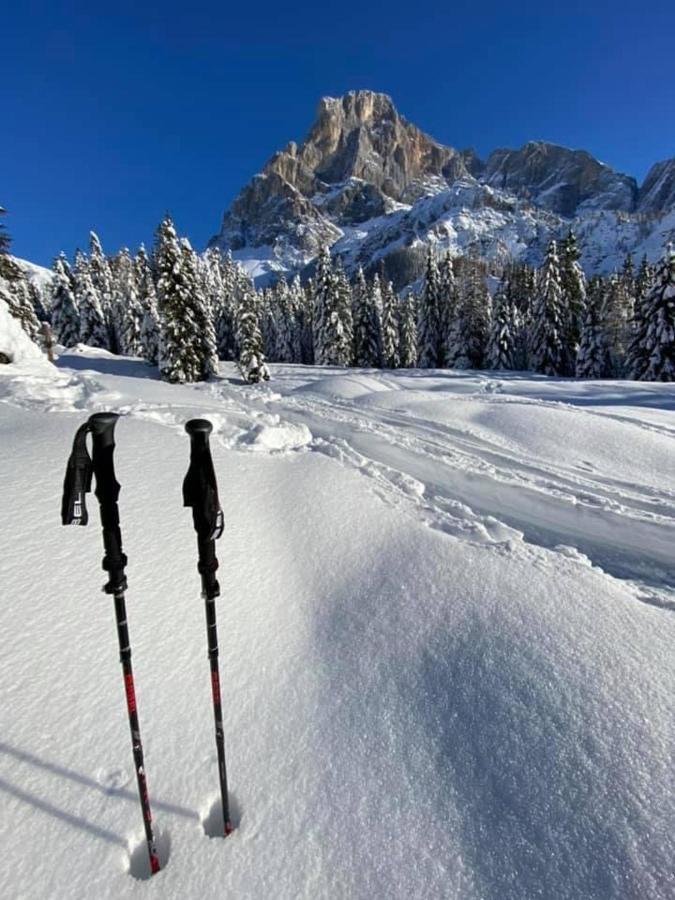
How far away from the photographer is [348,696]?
387 centimetres

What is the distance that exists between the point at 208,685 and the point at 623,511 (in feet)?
24.3

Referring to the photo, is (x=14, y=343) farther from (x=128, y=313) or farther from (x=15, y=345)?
(x=128, y=313)

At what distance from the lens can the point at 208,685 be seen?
388cm

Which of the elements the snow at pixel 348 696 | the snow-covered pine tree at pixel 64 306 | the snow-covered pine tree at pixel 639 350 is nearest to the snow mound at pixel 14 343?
the snow at pixel 348 696

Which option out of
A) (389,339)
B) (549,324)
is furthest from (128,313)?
(549,324)

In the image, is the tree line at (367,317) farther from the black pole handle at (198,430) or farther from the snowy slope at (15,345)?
the black pole handle at (198,430)

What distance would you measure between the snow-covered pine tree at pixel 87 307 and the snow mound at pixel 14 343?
3334 centimetres

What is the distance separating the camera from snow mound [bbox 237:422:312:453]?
10461mm

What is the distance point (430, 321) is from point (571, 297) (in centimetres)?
1512

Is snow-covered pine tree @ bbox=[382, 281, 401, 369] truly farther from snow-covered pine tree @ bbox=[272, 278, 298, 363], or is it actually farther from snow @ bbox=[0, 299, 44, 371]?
snow @ bbox=[0, 299, 44, 371]

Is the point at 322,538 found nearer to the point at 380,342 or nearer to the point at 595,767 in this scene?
the point at 595,767

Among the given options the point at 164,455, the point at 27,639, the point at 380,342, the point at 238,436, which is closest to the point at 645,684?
the point at 27,639

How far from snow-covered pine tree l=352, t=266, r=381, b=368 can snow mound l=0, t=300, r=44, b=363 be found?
35545 mm

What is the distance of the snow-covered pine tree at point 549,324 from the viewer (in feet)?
124
